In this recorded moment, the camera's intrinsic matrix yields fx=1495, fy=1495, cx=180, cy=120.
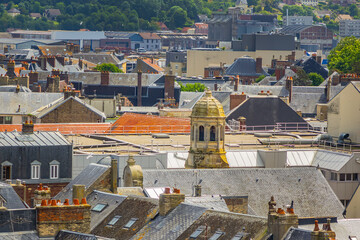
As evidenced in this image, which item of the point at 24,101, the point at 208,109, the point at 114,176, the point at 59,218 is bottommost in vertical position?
the point at 24,101

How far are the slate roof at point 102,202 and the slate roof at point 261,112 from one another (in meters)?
38.4

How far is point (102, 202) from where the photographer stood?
202 ft

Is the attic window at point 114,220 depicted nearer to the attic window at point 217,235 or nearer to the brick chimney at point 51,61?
the attic window at point 217,235

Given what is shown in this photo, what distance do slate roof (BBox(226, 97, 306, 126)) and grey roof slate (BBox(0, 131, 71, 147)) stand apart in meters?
25.1

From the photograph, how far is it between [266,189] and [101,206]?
12.3 meters

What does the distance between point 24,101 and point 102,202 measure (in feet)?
194

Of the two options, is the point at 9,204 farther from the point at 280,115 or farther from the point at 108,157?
the point at 280,115

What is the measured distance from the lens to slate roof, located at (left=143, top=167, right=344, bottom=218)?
2734 inches

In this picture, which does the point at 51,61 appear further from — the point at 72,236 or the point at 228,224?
the point at 72,236

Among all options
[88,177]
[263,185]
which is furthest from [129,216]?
[263,185]

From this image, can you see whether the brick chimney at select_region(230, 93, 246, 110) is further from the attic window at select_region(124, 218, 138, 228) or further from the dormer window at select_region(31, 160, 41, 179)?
the attic window at select_region(124, 218, 138, 228)

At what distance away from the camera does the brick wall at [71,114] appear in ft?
363

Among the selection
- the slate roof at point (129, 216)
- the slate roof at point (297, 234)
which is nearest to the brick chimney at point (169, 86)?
the slate roof at point (129, 216)

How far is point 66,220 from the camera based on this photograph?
47.1 m
